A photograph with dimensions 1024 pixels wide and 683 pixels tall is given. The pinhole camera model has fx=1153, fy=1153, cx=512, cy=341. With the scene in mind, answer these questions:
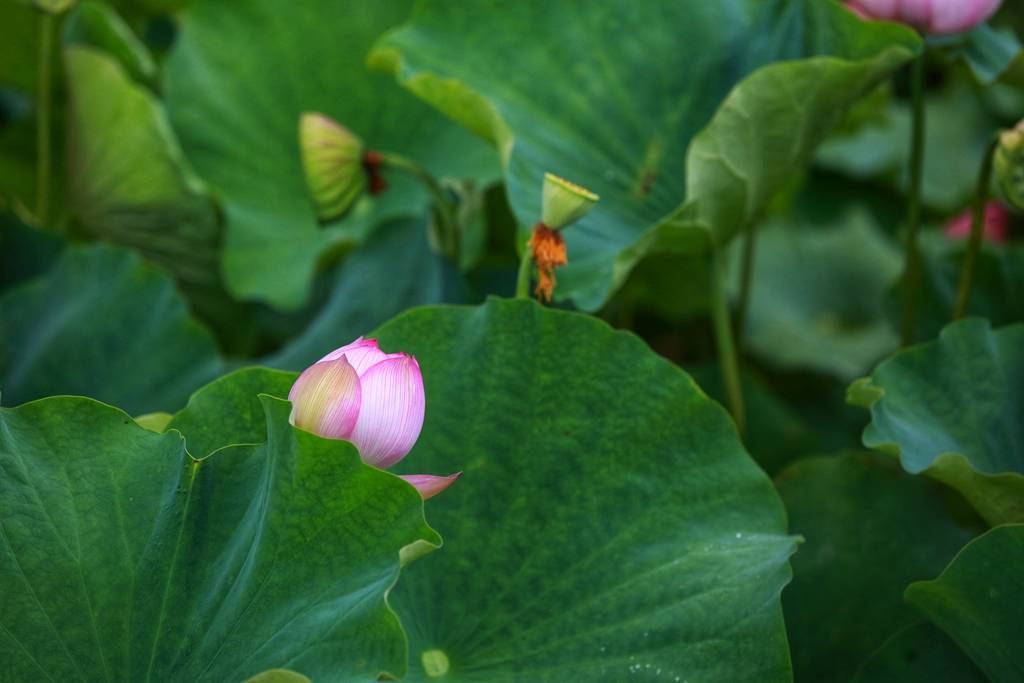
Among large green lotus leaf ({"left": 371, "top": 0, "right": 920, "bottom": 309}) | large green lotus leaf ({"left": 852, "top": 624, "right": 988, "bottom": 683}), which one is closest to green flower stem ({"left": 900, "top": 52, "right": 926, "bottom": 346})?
large green lotus leaf ({"left": 371, "top": 0, "right": 920, "bottom": 309})

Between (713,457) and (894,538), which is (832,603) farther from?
(713,457)

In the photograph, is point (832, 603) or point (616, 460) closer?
point (616, 460)

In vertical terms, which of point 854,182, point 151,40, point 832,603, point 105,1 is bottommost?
point 854,182

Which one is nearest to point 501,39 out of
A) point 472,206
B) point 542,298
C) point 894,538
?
point 472,206

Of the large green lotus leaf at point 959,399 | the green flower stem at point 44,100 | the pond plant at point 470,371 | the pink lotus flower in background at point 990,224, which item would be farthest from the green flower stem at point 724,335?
the pink lotus flower in background at point 990,224

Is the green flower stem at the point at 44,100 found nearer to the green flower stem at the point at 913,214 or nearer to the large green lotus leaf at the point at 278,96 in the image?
the large green lotus leaf at the point at 278,96

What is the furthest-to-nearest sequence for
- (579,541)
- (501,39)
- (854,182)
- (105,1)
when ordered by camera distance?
1. (854,182)
2. (105,1)
3. (501,39)
4. (579,541)

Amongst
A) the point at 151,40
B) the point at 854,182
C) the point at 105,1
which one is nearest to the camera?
the point at 105,1
